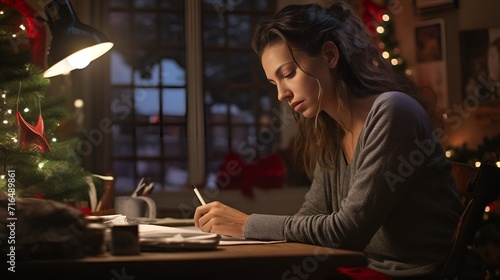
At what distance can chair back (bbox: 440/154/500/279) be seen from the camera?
4.39 feet

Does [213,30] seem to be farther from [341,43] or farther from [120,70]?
[341,43]

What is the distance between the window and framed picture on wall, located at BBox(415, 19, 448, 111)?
2.71 feet

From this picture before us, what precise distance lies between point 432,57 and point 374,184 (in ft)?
8.63

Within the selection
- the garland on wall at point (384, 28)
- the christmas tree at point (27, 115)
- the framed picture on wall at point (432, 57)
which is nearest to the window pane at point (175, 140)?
the garland on wall at point (384, 28)

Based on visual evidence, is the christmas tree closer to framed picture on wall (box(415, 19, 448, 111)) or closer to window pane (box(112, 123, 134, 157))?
Result: window pane (box(112, 123, 134, 157))

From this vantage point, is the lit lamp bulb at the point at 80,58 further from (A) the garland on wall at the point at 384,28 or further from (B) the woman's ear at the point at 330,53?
(A) the garland on wall at the point at 384,28

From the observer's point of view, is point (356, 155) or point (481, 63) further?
point (481, 63)

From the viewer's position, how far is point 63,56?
1793 mm

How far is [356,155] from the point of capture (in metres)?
1.65

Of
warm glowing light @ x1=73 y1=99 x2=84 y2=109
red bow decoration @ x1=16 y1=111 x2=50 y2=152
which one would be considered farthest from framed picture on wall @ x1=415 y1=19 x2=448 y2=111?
red bow decoration @ x1=16 y1=111 x2=50 y2=152

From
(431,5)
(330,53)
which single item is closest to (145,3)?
(431,5)

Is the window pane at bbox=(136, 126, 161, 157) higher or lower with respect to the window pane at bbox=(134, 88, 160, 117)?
lower

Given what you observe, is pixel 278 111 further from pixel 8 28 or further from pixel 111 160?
pixel 8 28

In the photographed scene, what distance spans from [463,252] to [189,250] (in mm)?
539
